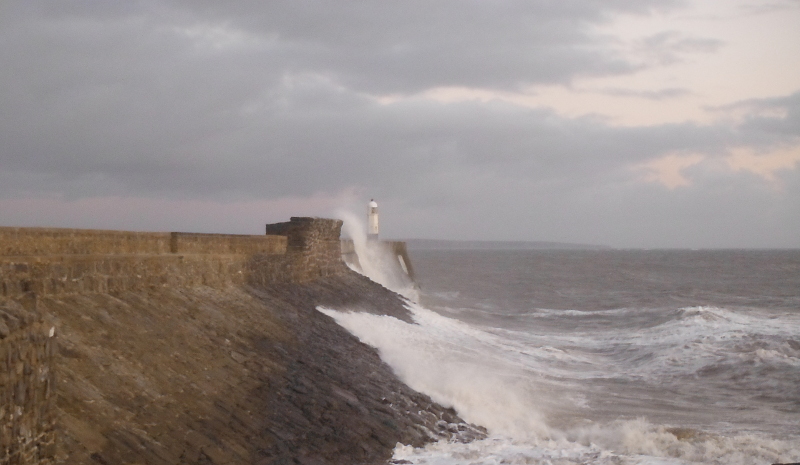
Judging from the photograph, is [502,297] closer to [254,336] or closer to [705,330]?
[705,330]

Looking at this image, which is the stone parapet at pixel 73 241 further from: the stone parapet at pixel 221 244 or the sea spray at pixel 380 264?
the sea spray at pixel 380 264

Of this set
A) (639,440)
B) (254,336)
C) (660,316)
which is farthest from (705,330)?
(254,336)

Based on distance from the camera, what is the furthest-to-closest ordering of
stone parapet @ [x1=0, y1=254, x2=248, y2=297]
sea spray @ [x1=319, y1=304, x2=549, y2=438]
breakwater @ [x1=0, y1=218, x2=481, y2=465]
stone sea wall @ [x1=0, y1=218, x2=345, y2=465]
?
1. sea spray @ [x1=319, y1=304, x2=549, y2=438]
2. stone parapet @ [x1=0, y1=254, x2=248, y2=297]
3. breakwater @ [x1=0, y1=218, x2=481, y2=465]
4. stone sea wall @ [x1=0, y1=218, x2=345, y2=465]

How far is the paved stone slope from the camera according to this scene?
18.7 feet

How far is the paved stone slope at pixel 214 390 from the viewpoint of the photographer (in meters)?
5.69

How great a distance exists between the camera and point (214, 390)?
705 cm

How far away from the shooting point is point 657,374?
14594 millimetres

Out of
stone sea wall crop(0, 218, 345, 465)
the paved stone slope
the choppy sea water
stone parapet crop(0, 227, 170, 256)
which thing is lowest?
the choppy sea water

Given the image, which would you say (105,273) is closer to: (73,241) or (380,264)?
(73,241)

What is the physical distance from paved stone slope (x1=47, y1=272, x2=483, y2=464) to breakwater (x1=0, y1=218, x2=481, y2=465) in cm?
2

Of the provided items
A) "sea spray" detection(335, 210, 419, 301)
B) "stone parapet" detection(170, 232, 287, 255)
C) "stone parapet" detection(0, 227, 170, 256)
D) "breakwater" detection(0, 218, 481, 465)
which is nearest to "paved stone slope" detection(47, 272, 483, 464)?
"breakwater" detection(0, 218, 481, 465)

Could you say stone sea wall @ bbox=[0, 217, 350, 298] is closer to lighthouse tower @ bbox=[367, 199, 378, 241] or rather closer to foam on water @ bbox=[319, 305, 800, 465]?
foam on water @ bbox=[319, 305, 800, 465]

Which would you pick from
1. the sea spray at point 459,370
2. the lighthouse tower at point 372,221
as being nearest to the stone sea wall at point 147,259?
the sea spray at point 459,370

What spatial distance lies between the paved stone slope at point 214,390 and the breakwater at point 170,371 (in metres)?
0.02
